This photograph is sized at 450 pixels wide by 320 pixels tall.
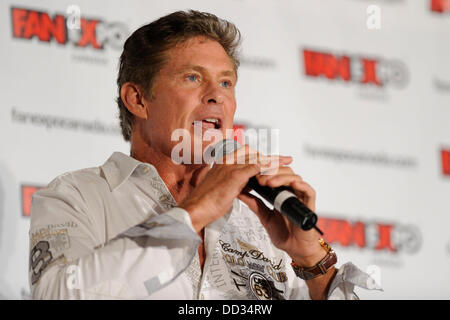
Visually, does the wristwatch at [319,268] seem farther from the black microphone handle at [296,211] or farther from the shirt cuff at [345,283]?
the black microphone handle at [296,211]

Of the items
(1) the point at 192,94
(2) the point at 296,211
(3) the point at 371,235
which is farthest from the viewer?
(3) the point at 371,235

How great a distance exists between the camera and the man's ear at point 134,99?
2258 millimetres

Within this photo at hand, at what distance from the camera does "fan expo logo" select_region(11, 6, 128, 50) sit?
2.78m

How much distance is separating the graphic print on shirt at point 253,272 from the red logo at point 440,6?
233 cm

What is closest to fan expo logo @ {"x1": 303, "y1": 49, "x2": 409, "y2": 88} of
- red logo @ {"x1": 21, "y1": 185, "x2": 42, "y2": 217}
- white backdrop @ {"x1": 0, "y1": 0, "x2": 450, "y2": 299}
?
white backdrop @ {"x1": 0, "y1": 0, "x2": 450, "y2": 299}

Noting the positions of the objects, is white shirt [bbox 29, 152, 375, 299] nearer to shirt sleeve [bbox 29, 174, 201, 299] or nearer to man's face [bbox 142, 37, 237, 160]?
shirt sleeve [bbox 29, 174, 201, 299]

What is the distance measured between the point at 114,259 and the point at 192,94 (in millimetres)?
693

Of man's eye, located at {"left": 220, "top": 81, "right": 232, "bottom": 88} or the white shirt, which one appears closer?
the white shirt

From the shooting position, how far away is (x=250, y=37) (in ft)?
10.8

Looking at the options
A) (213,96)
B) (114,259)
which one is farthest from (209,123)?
(114,259)

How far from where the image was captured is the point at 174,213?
5.35ft

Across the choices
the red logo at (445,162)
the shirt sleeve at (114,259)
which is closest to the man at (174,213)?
the shirt sleeve at (114,259)

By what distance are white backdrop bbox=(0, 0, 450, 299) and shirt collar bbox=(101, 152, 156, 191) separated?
0.69 meters

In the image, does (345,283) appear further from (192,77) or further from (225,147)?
(192,77)
